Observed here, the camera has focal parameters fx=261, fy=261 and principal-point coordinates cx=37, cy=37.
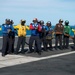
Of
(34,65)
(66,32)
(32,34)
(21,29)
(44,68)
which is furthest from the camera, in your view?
(66,32)

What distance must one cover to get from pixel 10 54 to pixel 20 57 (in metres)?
0.94

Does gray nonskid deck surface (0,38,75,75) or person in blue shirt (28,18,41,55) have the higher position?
person in blue shirt (28,18,41,55)

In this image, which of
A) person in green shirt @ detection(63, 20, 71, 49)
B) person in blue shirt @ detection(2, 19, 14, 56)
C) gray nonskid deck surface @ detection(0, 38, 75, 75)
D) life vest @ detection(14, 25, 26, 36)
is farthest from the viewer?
person in green shirt @ detection(63, 20, 71, 49)

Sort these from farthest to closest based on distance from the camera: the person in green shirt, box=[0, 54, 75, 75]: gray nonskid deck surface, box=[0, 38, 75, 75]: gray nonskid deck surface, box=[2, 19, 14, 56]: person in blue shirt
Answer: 1. the person in green shirt
2. box=[2, 19, 14, 56]: person in blue shirt
3. box=[0, 38, 75, 75]: gray nonskid deck surface
4. box=[0, 54, 75, 75]: gray nonskid deck surface

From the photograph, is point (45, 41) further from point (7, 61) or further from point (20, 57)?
point (7, 61)

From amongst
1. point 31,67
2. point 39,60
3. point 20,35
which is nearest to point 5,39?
point 20,35

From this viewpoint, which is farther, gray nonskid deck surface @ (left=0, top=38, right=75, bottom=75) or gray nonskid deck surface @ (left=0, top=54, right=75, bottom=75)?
gray nonskid deck surface @ (left=0, top=38, right=75, bottom=75)

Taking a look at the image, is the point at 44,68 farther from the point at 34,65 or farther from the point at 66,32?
the point at 66,32

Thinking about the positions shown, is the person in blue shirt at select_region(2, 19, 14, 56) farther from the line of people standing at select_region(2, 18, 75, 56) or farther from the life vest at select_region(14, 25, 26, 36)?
the life vest at select_region(14, 25, 26, 36)

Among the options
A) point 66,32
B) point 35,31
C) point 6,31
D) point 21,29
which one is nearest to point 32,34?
point 35,31

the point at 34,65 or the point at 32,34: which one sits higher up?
the point at 32,34

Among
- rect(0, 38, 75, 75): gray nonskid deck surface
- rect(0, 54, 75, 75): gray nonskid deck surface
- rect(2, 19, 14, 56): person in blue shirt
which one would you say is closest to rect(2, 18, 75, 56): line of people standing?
rect(2, 19, 14, 56): person in blue shirt

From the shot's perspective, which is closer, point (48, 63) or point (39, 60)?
point (48, 63)

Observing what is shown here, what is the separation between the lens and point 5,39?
508 inches
